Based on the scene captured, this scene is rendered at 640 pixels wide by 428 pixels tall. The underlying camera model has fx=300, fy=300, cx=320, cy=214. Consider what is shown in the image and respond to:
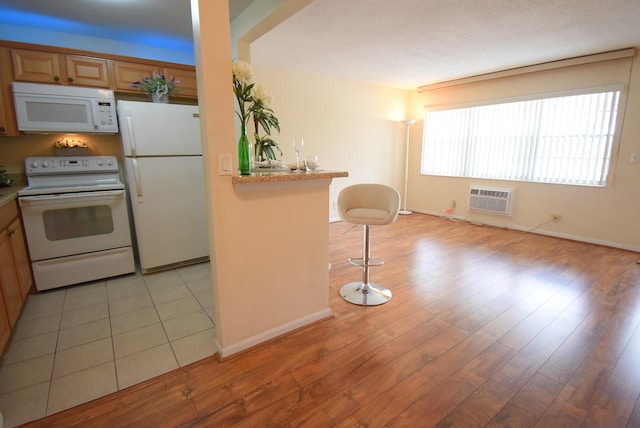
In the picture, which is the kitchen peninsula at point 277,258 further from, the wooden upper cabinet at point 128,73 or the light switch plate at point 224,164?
the wooden upper cabinet at point 128,73

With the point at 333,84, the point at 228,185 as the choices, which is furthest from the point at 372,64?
the point at 228,185

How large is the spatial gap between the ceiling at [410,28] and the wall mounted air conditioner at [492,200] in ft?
6.13

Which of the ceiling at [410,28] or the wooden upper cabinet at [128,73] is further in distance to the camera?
the wooden upper cabinet at [128,73]

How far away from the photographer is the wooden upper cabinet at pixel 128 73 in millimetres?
3008

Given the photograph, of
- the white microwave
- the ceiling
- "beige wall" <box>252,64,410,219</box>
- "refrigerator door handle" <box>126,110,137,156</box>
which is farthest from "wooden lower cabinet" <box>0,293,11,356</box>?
"beige wall" <box>252,64,410,219</box>

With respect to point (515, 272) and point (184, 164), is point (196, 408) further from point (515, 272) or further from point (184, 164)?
point (515, 272)

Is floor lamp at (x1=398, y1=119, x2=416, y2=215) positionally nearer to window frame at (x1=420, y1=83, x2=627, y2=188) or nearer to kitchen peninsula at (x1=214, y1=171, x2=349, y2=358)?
window frame at (x1=420, y1=83, x2=627, y2=188)

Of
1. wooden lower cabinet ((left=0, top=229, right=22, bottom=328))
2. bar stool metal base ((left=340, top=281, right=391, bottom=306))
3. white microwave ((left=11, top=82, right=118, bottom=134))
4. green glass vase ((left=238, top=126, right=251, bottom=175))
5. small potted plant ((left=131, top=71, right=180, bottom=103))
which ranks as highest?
small potted plant ((left=131, top=71, right=180, bottom=103))

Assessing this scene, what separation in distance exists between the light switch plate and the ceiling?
57.7 inches

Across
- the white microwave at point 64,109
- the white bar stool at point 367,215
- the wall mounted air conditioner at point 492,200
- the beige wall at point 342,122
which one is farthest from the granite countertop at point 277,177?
the wall mounted air conditioner at point 492,200

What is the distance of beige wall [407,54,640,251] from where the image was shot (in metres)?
3.70

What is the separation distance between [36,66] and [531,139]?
6.03m

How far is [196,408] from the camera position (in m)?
1.49

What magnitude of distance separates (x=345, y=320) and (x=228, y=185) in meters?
1.33
